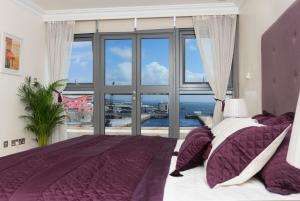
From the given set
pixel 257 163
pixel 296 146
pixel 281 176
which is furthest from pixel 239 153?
pixel 296 146

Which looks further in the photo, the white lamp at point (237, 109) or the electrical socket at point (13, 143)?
the electrical socket at point (13, 143)

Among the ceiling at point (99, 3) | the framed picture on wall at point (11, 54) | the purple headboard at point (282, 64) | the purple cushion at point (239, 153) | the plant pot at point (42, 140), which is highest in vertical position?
the ceiling at point (99, 3)

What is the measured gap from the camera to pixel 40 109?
4043 millimetres

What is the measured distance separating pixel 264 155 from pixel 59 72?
3.80 m

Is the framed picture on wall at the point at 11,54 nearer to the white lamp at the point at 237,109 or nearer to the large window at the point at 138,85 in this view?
the large window at the point at 138,85

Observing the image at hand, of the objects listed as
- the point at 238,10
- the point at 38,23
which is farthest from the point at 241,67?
the point at 38,23

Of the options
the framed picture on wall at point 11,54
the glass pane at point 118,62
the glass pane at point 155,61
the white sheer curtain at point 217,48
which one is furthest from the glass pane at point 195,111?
the framed picture on wall at point 11,54

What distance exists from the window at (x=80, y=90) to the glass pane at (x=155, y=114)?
2.85 ft

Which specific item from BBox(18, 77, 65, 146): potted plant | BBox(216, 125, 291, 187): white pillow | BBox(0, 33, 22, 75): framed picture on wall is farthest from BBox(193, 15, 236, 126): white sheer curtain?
BBox(216, 125, 291, 187): white pillow

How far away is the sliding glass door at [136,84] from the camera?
174 inches

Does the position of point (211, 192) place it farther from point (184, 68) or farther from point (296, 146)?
point (184, 68)

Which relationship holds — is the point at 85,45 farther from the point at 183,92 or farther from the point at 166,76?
the point at 183,92

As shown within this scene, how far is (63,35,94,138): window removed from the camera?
460 centimetres

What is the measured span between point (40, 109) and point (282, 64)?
3274 mm
